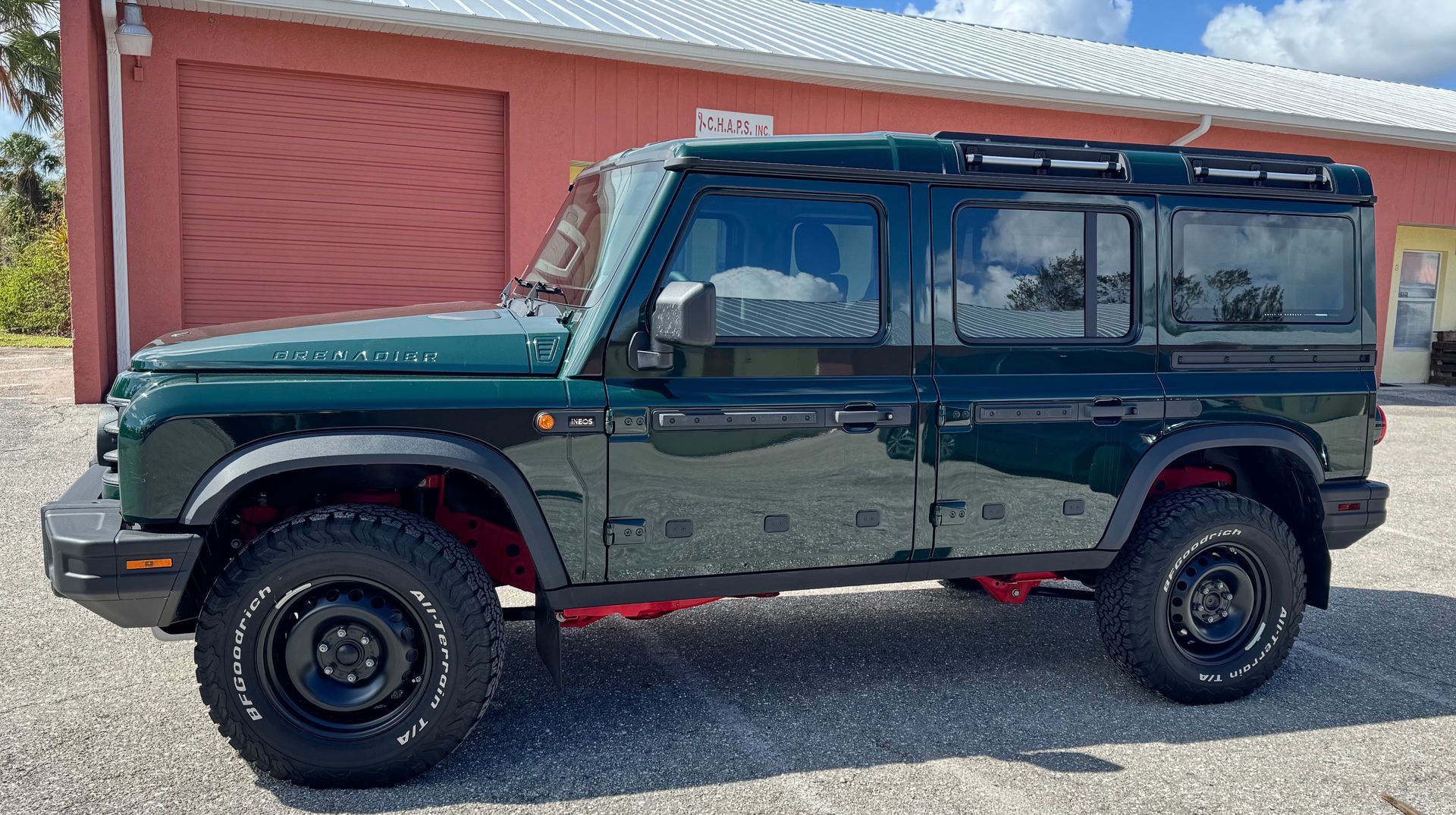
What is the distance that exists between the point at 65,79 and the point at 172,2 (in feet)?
3.68

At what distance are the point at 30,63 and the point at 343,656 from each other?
19037 millimetres

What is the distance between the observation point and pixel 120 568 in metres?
3.21

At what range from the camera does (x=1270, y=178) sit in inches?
173

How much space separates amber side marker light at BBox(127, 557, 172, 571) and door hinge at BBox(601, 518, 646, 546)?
130 centimetres

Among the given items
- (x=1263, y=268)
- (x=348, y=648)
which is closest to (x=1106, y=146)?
(x=1263, y=268)

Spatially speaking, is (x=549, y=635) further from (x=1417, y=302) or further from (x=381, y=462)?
(x=1417, y=302)

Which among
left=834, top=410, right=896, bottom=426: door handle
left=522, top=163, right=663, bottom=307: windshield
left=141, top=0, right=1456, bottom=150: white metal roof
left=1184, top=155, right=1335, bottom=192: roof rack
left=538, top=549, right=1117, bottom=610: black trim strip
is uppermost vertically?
left=141, top=0, right=1456, bottom=150: white metal roof

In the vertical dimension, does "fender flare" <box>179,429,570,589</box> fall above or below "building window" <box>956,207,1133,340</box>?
below

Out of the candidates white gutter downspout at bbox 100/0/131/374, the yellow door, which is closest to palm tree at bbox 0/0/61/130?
white gutter downspout at bbox 100/0/131/374

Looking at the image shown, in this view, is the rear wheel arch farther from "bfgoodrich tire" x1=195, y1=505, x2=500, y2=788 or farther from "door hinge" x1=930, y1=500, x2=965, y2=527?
"bfgoodrich tire" x1=195, y1=505, x2=500, y2=788

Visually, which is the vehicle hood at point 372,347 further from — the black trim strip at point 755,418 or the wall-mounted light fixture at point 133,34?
the wall-mounted light fixture at point 133,34

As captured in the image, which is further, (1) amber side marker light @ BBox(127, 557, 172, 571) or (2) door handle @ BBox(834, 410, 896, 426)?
(2) door handle @ BBox(834, 410, 896, 426)

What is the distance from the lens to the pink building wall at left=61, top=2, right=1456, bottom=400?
380 inches

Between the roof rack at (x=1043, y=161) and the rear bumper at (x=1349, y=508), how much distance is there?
5.18 feet
